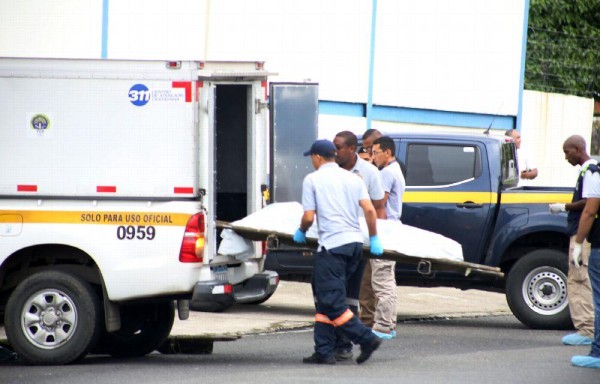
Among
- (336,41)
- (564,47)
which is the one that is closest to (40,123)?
(336,41)

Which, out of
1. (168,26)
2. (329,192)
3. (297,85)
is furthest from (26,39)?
(329,192)

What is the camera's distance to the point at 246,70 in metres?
10.4

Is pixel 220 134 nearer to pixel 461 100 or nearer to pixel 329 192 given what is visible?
pixel 329 192

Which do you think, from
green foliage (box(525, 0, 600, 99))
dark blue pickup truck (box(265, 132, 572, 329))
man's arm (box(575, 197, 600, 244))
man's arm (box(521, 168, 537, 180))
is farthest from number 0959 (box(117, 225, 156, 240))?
green foliage (box(525, 0, 600, 99))

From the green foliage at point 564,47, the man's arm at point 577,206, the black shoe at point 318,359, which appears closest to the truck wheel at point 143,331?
the black shoe at point 318,359

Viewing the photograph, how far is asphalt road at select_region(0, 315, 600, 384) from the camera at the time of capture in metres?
8.86

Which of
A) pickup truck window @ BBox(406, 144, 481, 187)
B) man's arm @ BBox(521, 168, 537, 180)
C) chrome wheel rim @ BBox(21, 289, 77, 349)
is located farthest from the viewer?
man's arm @ BBox(521, 168, 537, 180)

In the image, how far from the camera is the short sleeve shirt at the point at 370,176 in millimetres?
10758

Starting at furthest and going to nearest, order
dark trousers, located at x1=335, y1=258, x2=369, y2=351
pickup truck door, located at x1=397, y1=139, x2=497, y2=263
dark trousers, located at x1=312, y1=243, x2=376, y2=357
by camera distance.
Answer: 1. pickup truck door, located at x1=397, y1=139, x2=497, y2=263
2. dark trousers, located at x1=335, y1=258, x2=369, y2=351
3. dark trousers, located at x1=312, y1=243, x2=376, y2=357

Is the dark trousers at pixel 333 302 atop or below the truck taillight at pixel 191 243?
below

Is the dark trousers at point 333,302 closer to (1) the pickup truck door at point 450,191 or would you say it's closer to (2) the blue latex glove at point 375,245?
(2) the blue latex glove at point 375,245

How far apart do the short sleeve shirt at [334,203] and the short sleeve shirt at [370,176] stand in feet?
3.84

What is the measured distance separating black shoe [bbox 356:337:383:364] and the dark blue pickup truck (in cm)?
330

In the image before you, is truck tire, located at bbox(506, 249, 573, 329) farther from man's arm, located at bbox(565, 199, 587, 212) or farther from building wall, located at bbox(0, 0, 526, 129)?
building wall, located at bbox(0, 0, 526, 129)
